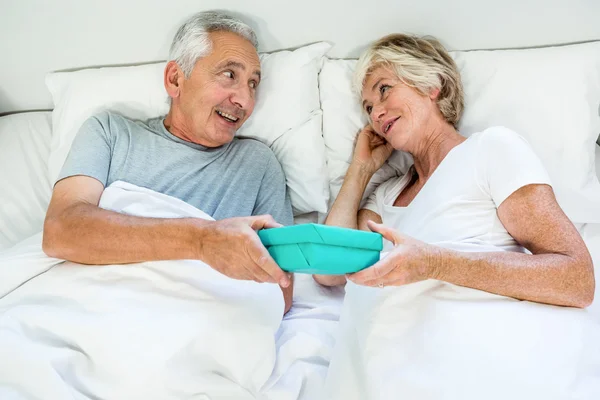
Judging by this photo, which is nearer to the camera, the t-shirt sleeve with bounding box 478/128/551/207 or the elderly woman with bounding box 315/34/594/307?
the elderly woman with bounding box 315/34/594/307

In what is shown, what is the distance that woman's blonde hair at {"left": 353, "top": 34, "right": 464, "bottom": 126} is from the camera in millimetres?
1438

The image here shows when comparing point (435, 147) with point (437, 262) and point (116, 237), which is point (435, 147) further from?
point (116, 237)

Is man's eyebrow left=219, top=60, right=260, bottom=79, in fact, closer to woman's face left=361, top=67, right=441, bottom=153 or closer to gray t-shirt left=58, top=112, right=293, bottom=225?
gray t-shirt left=58, top=112, right=293, bottom=225

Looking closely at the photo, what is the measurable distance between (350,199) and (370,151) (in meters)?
0.17

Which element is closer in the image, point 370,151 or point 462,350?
point 462,350

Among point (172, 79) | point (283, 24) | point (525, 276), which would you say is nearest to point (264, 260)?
point (525, 276)

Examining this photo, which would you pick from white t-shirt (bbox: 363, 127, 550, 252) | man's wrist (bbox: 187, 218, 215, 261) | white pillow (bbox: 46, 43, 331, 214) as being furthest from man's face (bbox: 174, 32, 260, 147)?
white t-shirt (bbox: 363, 127, 550, 252)

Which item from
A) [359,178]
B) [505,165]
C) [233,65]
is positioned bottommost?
[359,178]

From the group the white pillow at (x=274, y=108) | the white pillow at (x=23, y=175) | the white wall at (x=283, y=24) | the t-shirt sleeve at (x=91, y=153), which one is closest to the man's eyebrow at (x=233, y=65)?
the white pillow at (x=274, y=108)

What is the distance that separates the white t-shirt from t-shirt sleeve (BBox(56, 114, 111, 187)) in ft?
2.71

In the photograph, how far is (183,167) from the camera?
1465 mm

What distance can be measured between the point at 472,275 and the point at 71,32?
59.3 inches

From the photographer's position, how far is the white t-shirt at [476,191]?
1.16m

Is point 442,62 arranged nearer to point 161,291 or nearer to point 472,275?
point 472,275
